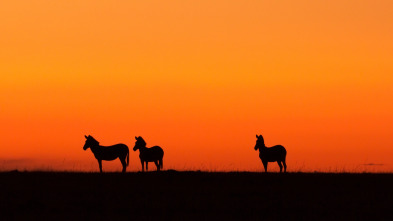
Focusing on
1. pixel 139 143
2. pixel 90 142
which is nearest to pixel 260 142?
pixel 139 143
